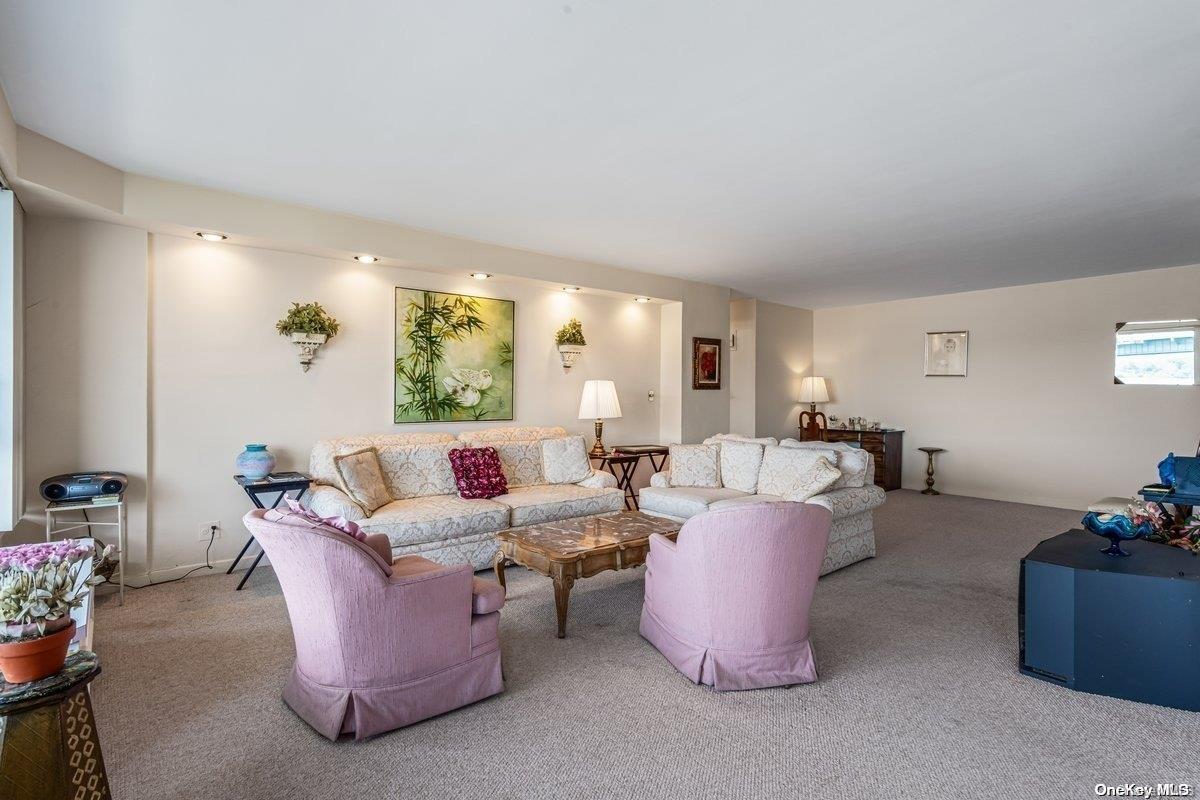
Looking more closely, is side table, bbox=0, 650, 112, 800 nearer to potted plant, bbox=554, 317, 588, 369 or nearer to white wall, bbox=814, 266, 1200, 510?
potted plant, bbox=554, 317, 588, 369

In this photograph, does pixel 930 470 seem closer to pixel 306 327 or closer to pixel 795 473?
pixel 795 473

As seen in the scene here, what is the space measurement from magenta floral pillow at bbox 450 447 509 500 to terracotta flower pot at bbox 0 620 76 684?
3.32m

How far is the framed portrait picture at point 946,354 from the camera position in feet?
24.6

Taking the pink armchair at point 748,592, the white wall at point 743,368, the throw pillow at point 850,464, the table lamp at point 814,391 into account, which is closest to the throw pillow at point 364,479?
the pink armchair at point 748,592

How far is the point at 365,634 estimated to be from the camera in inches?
89.0

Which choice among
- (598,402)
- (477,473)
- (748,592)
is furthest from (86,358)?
(748,592)

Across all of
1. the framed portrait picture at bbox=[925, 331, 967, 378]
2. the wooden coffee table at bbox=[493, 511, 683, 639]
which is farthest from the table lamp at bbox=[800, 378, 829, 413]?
the wooden coffee table at bbox=[493, 511, 683, 639]

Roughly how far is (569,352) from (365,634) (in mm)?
4016

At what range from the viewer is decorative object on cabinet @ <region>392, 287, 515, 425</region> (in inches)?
199

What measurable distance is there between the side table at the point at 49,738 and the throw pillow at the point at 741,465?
4476 millimetres

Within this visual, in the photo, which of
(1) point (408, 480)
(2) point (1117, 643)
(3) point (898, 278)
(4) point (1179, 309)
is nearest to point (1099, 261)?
(4) point (1179, 309)

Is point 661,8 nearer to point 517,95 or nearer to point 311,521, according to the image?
point 517,95

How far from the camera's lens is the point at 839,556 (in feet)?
14.5

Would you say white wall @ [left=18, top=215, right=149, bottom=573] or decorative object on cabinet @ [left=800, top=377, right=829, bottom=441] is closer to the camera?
white wall @ [left=18, top=215, right=149, bottom=573]
